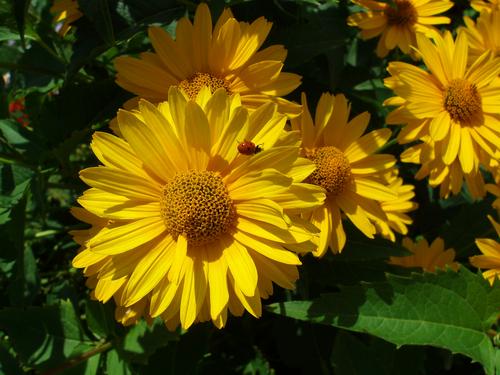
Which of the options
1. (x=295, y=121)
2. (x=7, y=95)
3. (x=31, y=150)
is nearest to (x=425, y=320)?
(x=295, y=121)

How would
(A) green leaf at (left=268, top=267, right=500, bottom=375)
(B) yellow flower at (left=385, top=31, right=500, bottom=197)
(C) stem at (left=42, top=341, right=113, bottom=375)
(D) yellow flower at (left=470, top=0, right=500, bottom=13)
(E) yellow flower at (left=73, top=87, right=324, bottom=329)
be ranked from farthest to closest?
1. (D) yellow flower at (left=470, top=0, right=500, bottom=13)
2. (B) yellow flower at (left=385, top=31, right=500, bottom=197)
3. (C) stem at (left=42, top=341, right=113, bottom=375)
4. (A) green leaf at (left=268, top=267, right=500, bottom=375)
5. (E) yellow flower at (left=73, top=87, right=324, bottom=329)

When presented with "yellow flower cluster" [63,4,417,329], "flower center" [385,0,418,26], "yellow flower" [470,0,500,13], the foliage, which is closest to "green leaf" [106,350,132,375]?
the foliage

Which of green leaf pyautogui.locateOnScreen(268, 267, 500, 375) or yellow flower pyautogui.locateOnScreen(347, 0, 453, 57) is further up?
yellow flower pyautogui.locateOnScreen(347, 0, 453, 57)

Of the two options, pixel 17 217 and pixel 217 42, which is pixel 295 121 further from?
pixel 17 217

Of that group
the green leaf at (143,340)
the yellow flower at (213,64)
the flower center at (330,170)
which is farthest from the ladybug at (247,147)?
the green leaf at (143,340)

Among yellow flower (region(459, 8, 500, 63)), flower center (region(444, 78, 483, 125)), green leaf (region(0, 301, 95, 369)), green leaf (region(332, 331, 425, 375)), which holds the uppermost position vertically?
yellow flower (region(459, 8, 500, 63))

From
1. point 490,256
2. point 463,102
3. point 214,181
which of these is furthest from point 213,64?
point 490,256

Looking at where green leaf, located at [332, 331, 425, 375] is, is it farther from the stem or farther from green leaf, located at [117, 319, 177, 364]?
the stem
